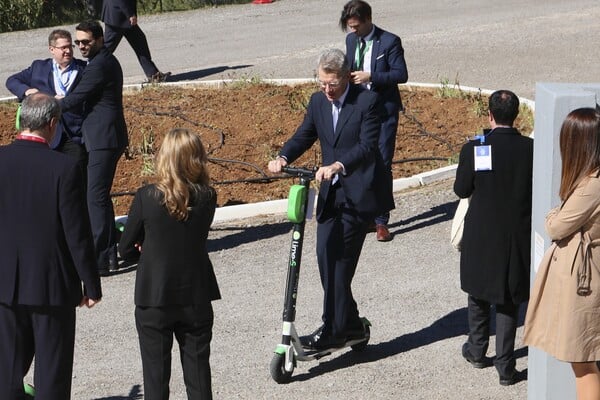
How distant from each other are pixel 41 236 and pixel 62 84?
3.62 metres

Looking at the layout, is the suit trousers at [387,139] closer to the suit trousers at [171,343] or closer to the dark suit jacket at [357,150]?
the dark suit jacket at [357,150]

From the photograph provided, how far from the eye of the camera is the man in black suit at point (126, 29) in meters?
15.8

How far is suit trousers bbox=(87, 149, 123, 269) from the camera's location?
31.2 ft

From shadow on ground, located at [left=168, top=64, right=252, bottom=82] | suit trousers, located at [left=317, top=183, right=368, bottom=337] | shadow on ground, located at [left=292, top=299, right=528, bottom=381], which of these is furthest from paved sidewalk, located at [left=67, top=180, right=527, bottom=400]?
shadow on ground, located at [left=168, top=64, right=252, bottom=82]

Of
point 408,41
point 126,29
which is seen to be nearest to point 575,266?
point 126,29

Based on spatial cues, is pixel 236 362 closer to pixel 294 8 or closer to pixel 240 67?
pixel 240 67

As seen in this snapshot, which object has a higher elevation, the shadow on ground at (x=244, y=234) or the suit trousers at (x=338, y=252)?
the suit trousers at (x=338, y=252)

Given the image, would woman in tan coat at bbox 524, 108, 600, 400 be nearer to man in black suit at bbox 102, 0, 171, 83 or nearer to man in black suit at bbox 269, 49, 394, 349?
man in black suit at bbox 269, 49, 394, 349

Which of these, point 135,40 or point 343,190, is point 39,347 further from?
point 135,40

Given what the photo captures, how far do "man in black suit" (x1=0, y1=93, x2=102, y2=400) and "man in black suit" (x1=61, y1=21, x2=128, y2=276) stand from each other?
10.4ft

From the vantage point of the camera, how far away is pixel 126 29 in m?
15.9

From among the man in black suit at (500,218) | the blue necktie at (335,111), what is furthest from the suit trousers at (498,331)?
the blue necktie at (335,111)

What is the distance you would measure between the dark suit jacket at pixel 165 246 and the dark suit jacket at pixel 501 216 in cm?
178

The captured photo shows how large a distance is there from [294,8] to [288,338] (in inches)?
610
